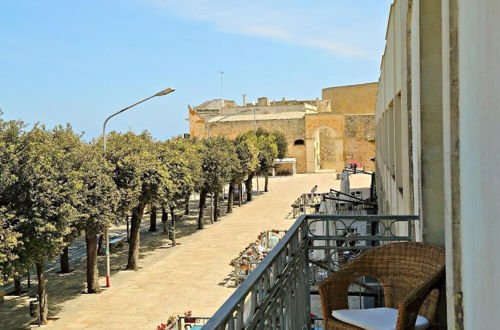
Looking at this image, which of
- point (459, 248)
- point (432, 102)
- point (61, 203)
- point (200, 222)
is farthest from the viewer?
point (200, 222)

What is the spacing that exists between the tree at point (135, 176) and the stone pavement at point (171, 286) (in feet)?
4.45

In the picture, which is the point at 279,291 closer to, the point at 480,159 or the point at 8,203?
the point at 480,159

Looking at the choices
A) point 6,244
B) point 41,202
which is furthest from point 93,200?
point 6,244

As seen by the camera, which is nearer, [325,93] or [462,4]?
[462,4]

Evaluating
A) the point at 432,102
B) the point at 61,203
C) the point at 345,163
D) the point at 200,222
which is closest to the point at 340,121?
the point at 345,163

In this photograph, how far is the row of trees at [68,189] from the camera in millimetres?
11859

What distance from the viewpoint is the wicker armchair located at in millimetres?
3631

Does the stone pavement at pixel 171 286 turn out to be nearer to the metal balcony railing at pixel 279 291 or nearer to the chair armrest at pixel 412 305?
the metal balcony railing at pixel 279 291

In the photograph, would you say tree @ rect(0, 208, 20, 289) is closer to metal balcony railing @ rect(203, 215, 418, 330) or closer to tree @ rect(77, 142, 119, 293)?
tree @ rect(77, 142, 119, 293)

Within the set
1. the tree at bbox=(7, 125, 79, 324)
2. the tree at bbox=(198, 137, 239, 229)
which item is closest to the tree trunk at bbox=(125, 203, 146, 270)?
the tree at bbox=(7, 125, 79, 324)

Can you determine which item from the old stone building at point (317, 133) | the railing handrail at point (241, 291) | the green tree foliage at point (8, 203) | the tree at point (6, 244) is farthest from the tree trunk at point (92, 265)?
the old stone building at point (317, 133)

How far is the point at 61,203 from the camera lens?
1279 cm

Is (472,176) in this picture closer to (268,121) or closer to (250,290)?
(250,290)

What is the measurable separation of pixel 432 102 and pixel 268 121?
51.9m
